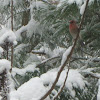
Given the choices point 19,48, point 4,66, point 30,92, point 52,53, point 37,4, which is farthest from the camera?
point 52,53

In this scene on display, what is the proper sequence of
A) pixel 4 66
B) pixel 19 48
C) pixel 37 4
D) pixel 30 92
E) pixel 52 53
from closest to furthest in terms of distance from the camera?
pixel 4 66 → pixel 30 92 → pixel 37 4 → pixel 19 48 → pixel 52 53

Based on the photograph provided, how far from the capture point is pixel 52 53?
3.64 m

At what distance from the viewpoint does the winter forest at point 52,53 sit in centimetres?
61

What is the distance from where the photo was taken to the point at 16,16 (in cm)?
347

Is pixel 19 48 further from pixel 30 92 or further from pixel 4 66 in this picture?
pixel 4 66

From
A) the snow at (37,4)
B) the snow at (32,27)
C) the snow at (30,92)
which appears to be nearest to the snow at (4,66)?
the snow at (30,92)

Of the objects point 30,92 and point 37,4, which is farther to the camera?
point 37,4

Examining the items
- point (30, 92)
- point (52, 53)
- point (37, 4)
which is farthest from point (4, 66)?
point (52, 53)

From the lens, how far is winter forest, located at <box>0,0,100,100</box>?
608 millimetres

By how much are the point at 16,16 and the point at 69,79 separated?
2.12 m

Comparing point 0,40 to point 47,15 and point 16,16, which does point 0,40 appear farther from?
point 16,16

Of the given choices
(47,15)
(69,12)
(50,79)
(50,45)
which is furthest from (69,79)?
(50,45)

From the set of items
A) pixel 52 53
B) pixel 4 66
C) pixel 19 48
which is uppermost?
pixel 4 66

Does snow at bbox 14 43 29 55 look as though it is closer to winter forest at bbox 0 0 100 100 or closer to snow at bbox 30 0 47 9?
winter forest at bbox 0 0 100 100
